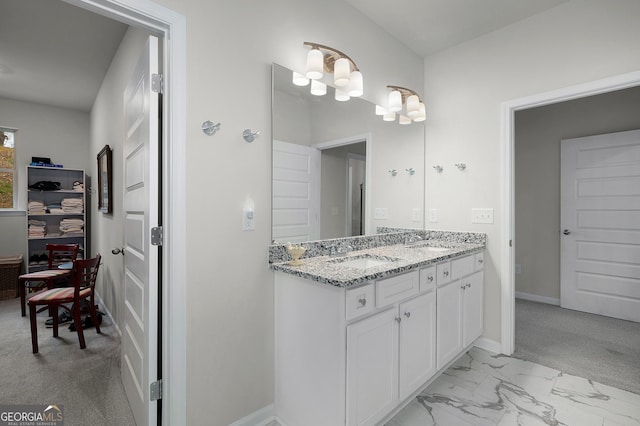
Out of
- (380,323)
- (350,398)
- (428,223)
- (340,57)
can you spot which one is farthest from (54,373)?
(428,223)

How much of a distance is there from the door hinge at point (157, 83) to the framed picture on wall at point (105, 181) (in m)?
2.17

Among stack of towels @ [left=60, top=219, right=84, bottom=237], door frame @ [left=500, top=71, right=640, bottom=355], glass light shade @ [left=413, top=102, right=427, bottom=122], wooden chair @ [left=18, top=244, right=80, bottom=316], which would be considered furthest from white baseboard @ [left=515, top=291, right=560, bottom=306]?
stack of towels @ [left=60, top=219, right=84, bottom=237]

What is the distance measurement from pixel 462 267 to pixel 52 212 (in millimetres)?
5651

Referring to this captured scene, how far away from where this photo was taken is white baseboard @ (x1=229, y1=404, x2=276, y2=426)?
1.73m

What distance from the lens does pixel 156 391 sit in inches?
60.8

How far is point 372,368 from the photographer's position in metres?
1.61

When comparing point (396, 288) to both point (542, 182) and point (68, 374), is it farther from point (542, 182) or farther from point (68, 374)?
point (542, 182)

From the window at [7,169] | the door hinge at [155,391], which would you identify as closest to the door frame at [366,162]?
the door hinge at [155,391]

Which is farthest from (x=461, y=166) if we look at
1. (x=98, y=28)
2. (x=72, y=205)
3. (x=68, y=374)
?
(x=72, y=205)

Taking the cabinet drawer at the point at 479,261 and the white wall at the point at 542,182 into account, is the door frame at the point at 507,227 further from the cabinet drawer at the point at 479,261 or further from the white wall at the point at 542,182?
the white wall at the point at 542,182

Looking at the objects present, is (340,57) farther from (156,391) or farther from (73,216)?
(73,216)

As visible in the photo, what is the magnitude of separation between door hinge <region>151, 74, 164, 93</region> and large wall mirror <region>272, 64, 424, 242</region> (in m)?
0.61

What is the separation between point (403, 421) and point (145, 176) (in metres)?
1.97

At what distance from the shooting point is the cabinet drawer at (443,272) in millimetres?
2156
